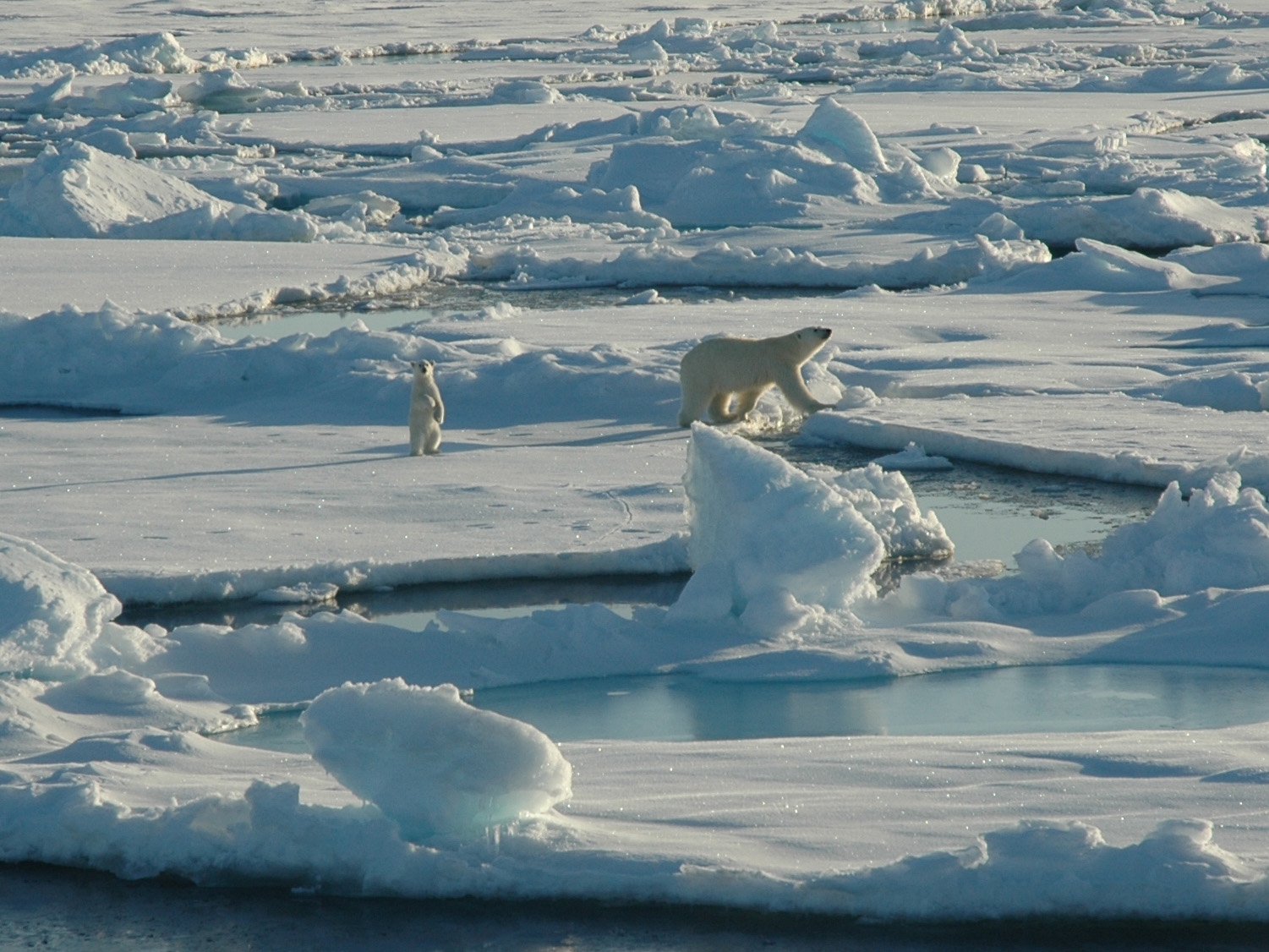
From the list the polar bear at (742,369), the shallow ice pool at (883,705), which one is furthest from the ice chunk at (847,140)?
the shallow ice pool at (883,705)

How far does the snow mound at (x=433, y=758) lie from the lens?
365cm

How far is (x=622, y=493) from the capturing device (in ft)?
24.3

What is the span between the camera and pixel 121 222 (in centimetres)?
1623

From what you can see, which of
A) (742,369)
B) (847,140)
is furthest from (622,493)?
(847,140)

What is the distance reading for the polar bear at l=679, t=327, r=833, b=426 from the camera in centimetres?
848

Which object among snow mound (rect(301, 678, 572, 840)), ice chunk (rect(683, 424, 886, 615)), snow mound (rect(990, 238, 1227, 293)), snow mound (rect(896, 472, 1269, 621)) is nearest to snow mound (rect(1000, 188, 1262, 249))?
snow mound (rect(990, 238, 1227, 293))

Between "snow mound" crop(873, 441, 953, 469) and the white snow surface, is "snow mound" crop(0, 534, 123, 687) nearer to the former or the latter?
the white snow surface

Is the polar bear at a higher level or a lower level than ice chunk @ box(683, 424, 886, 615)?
higher

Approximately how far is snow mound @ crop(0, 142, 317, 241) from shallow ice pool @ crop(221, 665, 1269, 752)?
1166 centimetres

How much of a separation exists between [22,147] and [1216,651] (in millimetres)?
21186

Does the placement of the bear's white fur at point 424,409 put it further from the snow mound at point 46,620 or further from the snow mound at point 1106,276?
the snow mound at point 1106,276

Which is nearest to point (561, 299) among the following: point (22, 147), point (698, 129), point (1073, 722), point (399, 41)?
point (698, 129)

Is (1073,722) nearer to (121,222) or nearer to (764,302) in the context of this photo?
(764,302)

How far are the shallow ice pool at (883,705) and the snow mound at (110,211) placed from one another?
1166cm
